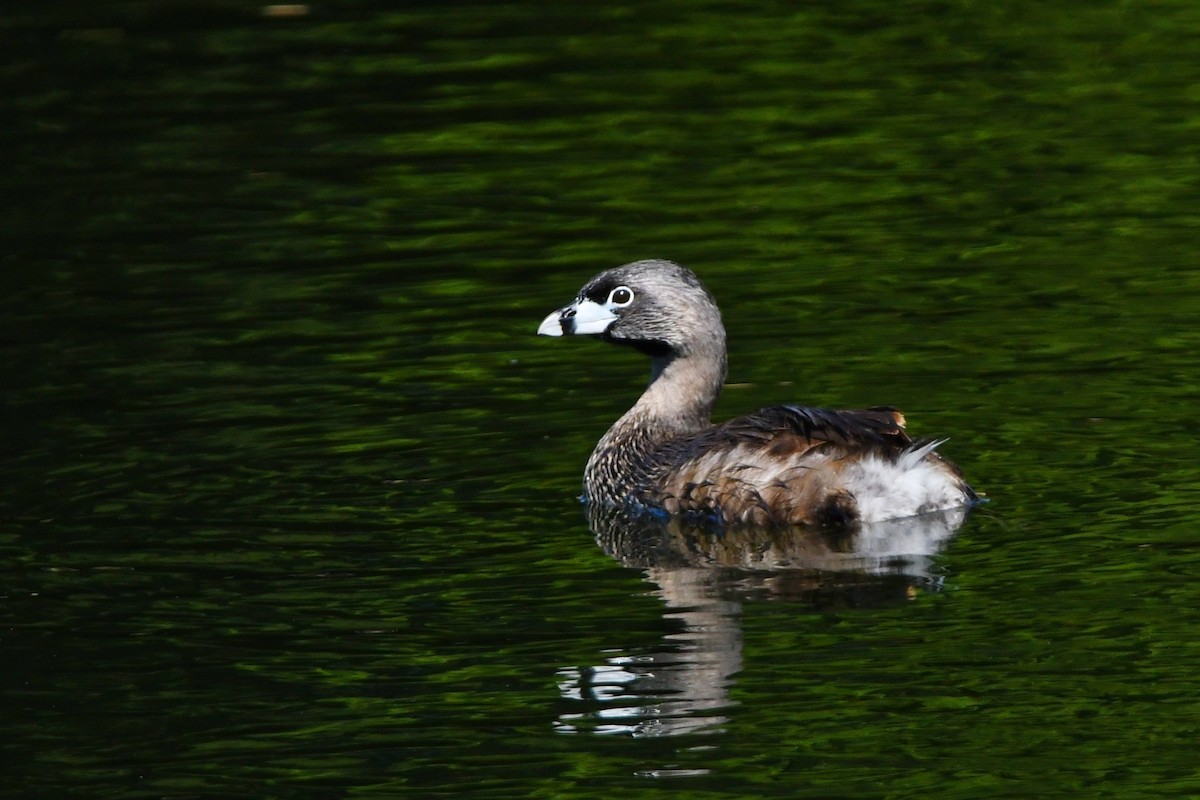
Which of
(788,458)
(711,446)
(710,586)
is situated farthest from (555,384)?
(710,586)

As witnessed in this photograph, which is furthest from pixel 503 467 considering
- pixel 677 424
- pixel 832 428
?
pixel 832 428

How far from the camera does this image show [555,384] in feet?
39.1

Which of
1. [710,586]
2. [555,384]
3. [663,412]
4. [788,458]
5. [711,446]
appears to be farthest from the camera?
[555,384]

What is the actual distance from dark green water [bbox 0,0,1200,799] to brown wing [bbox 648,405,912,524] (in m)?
0.25

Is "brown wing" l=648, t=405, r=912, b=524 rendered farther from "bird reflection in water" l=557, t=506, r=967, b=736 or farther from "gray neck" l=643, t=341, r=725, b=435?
"gray neck" l=643, t=341, r=725, b=435

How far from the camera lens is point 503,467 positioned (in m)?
10.4

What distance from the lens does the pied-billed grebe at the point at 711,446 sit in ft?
30.9

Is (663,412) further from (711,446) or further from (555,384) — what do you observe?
(555,384)

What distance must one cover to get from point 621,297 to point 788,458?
156cm

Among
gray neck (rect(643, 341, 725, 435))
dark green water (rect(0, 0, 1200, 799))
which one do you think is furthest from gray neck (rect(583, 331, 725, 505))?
dark green water (rect(0, 0, 1200, 799))

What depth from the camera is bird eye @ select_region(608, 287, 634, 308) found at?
10711 mm

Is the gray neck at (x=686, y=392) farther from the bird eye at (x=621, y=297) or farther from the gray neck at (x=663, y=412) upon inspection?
the bird eye at (x=621, y=297)

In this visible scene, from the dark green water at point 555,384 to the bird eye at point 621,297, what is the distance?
787 mm

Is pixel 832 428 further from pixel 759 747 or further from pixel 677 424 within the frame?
pixel 759 747
